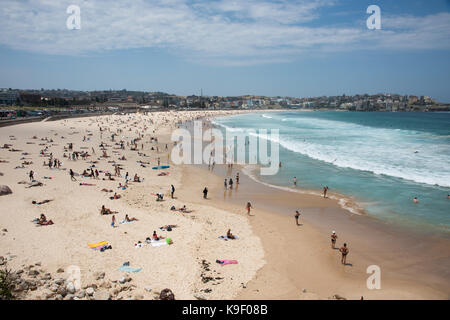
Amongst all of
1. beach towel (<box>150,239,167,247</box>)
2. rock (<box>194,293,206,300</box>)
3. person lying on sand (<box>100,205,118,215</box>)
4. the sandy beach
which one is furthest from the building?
rock (<box>194,293,206,300</box>)

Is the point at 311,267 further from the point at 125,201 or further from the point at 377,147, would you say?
the point at 377,147

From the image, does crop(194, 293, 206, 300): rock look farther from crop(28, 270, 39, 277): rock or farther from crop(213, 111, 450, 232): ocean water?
crop(213, 111, 450, 232): ocean water

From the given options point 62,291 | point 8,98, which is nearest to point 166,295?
point 62,291

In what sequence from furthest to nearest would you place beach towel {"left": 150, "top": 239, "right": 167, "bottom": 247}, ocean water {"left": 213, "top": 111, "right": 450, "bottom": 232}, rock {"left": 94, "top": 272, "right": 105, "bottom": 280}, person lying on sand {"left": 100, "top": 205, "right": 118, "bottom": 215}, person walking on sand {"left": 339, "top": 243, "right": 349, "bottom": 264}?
ocean water {"left": 213, "top": 111, "right": 450, "bottom": 232}, person lying on sand {"left": 100, "top": 205, "right": 118, "bottom": 215}, beach towel {"left": 150, "top": 239, "right": 167, "bottom": 247}, person walking on sand {"left": 339, "top": 243, "right": 349, "bottom": 264}, rock {"left": 94, "top": 272, "right": 105, "bottom": 280}

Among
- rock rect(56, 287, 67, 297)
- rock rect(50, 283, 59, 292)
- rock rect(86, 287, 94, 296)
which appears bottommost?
rock rect(86, 287, 94, 296)

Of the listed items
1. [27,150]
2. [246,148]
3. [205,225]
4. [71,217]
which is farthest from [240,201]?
[27,150]

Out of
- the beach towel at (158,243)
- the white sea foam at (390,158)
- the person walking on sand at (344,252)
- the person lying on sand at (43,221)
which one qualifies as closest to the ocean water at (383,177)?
the white sea foam at (390,158)

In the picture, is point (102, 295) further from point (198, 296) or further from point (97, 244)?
point (97, 244)
